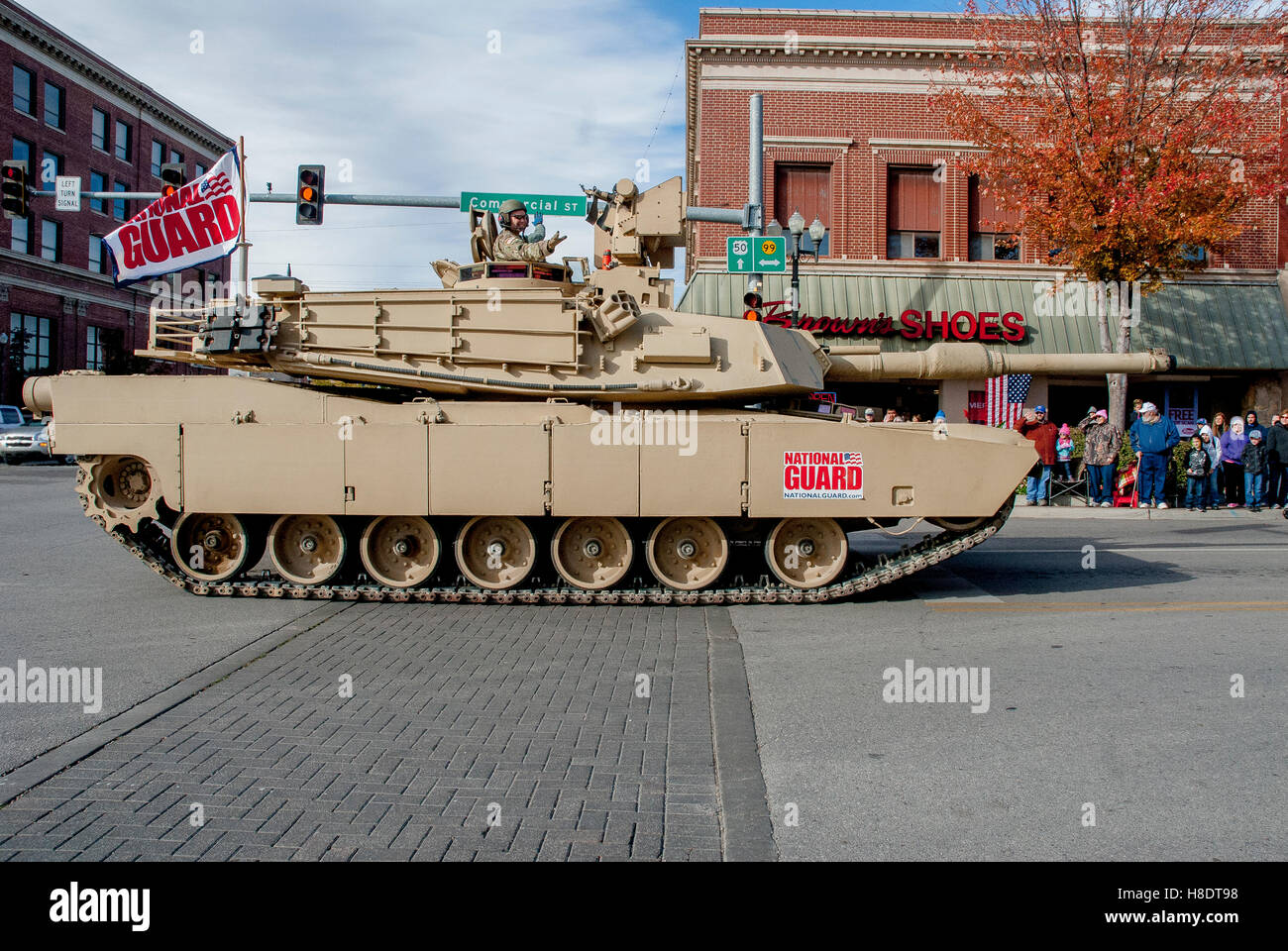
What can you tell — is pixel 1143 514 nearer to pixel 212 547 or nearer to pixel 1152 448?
pixel 1152 448

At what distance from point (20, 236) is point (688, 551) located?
45.5 meters

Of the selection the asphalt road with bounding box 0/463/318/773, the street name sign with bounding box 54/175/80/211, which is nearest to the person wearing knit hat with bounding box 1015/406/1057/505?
the asphalt road with bounding box 0/463/318/773

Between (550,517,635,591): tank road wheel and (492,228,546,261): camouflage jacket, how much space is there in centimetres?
287

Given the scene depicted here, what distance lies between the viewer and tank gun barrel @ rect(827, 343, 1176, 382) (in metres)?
10.7

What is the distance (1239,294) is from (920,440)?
19353mm

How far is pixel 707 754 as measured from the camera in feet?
Result: 16.8

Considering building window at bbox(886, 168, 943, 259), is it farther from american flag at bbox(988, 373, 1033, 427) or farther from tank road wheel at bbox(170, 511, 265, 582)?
tank road wheel at bbox(170, 511, 265, 582)

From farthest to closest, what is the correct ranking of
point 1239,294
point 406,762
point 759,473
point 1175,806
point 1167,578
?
1. point 1239,294
2. point 1167,578
3. point 759,473
4. point 406,762
5. point 1175,806

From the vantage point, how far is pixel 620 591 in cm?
938

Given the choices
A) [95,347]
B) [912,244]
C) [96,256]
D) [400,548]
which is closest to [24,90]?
[96,256]

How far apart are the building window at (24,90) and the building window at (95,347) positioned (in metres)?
10.1

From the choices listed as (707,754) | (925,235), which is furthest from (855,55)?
(707,754)

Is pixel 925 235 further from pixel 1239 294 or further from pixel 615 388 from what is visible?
pixel 615 388

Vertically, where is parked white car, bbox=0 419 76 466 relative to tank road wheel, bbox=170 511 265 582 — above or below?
above
